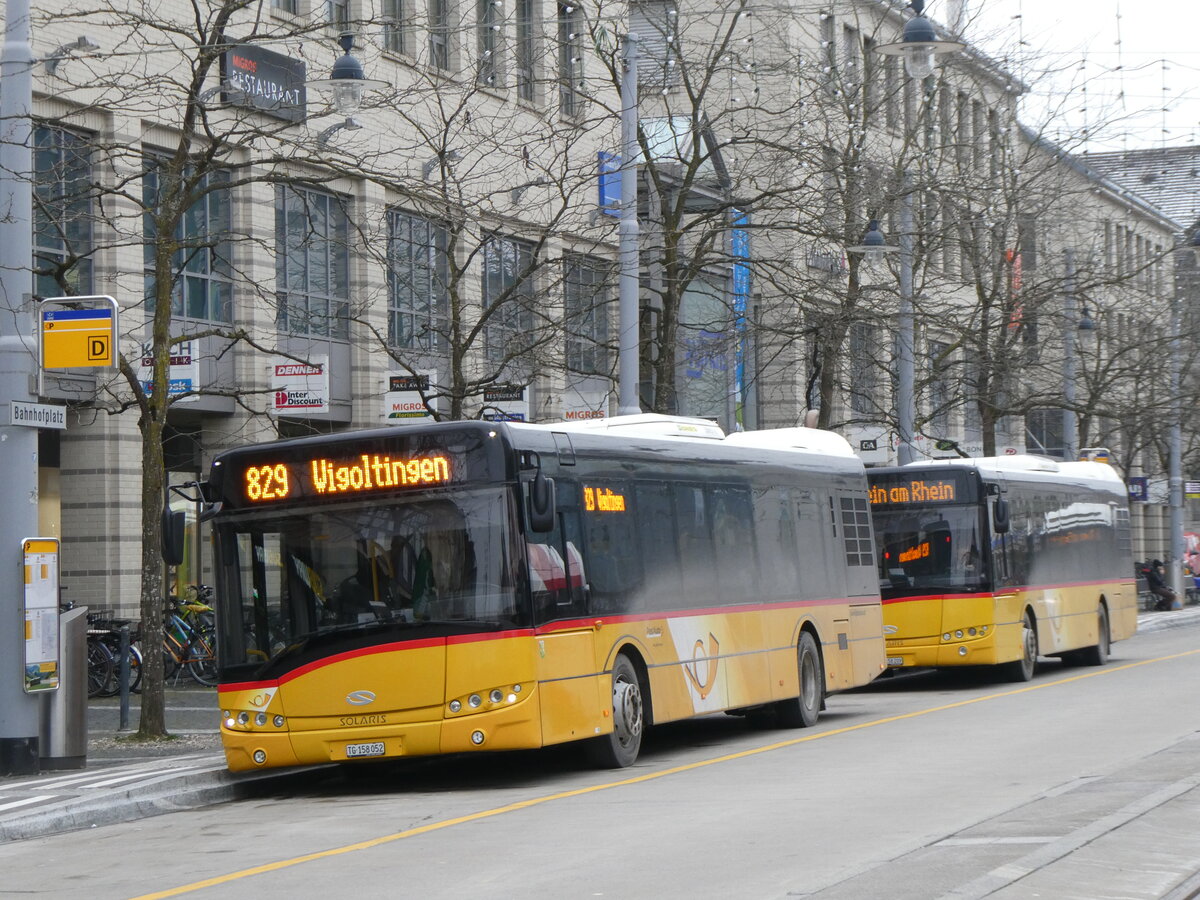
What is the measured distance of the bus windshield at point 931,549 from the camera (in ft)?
82.2

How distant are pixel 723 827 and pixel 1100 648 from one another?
20453mm

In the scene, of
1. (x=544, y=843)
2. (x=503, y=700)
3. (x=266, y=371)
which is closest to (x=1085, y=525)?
(x=266, y=371)

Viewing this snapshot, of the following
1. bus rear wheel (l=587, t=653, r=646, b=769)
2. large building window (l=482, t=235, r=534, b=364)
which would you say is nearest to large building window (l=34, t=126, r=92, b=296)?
large building window (l=482, t=235, r=534, b=364)

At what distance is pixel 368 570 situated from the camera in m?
14.6

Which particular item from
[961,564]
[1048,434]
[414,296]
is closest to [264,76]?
Result: [414,296]

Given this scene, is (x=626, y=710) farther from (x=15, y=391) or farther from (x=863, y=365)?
(x=863, y=365)

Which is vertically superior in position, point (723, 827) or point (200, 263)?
point (200, 263)

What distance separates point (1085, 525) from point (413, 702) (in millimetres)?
18143

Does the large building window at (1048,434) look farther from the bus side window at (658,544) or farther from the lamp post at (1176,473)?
the bus side window at (658,544)

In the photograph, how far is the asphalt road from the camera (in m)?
9.07

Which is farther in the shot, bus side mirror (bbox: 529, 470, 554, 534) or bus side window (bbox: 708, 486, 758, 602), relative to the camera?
bus side window (bbox: 708, 486, 758, 602)

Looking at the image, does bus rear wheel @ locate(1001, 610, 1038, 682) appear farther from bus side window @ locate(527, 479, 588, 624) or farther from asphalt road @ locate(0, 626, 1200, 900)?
bus side window @ locate(527, 479, 588, 624)

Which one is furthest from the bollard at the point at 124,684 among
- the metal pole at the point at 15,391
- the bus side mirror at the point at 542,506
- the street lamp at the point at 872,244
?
the street lamp at the point at 872,244

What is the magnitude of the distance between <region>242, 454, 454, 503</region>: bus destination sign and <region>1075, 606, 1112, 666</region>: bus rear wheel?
18.1 metres
